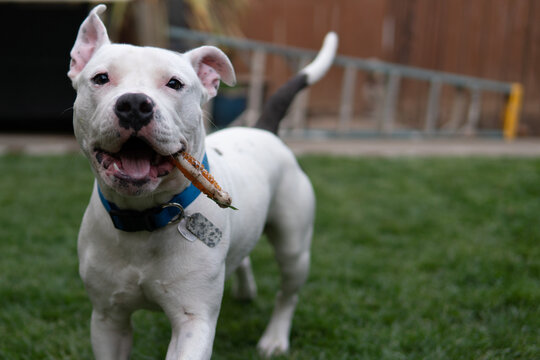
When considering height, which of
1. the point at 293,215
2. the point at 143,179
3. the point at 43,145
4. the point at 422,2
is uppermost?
the point at 422,2

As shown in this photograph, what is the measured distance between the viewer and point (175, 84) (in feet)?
6.72

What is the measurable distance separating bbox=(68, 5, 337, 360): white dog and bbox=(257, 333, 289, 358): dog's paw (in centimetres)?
73

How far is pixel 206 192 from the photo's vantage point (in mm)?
2043

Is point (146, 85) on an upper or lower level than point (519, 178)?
upper

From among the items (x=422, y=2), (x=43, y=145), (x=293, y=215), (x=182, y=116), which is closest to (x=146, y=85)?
(x=182, y=116)

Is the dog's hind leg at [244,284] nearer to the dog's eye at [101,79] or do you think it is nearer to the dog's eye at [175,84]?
the dog's eye at [175,84]

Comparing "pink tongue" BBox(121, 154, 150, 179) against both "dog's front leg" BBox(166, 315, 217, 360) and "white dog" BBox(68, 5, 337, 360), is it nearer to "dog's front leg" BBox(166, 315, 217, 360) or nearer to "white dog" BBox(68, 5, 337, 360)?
"white dog" BBox(68, 5, 337, 360)

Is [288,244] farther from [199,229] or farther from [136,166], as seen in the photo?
[136,166]

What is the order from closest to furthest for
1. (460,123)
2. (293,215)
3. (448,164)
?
(293,215)
(448,164)
(460,123)

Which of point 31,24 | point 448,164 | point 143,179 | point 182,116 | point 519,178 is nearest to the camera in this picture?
point 143,179

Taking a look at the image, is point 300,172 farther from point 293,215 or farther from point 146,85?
point 146,85

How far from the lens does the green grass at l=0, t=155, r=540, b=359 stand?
307 cm

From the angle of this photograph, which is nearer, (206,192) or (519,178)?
(206,192)

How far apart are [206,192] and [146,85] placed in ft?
1.42
